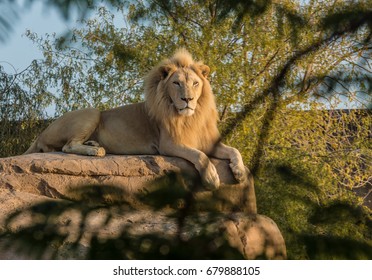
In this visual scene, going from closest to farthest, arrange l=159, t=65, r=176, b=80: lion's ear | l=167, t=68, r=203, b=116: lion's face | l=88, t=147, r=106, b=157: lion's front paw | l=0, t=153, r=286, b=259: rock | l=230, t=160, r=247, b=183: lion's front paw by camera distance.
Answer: l=0, t=153, r=286, b=259: rock, l=230, t=160, r=247, b=183: lion's front paw, l=167, t=68, r=203, b=116: lion's face, l=159, t=65, r=176, b=80: lion's ear, l=88, t=147, r=106, b=157: lion's front paw

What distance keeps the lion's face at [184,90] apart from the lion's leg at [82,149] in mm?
711

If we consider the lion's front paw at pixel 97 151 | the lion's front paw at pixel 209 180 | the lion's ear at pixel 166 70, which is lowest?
the lion's front paw at pixel 209 180

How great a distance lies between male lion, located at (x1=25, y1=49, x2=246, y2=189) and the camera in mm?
4422

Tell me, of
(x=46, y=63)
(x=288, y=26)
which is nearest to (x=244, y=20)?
(x=288, y=26)

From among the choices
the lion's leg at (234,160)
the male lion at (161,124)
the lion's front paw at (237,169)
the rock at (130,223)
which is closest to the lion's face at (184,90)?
the male lion at (161,124)

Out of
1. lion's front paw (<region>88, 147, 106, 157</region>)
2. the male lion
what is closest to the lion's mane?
the male lion

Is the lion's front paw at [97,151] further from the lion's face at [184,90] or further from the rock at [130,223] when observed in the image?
the rock at [130,223]

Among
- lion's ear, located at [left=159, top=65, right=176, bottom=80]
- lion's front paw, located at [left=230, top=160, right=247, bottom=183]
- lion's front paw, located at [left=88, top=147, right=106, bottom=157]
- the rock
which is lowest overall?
the rock

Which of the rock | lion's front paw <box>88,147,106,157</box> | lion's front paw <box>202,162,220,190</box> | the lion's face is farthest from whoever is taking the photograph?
lion's front paw <box>88,147,106,157</box>

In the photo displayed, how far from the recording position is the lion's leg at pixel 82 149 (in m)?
4.67

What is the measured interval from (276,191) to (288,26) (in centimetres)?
20

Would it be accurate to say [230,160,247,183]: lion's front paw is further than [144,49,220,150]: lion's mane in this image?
No

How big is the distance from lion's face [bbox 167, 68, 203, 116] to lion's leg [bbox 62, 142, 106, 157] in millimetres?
711

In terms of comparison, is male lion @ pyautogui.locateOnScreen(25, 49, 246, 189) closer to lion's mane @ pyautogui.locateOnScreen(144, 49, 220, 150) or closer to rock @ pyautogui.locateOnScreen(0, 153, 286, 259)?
lion's mane @ pyautogui.locateOnScreen(144, 49, 220, 150)
